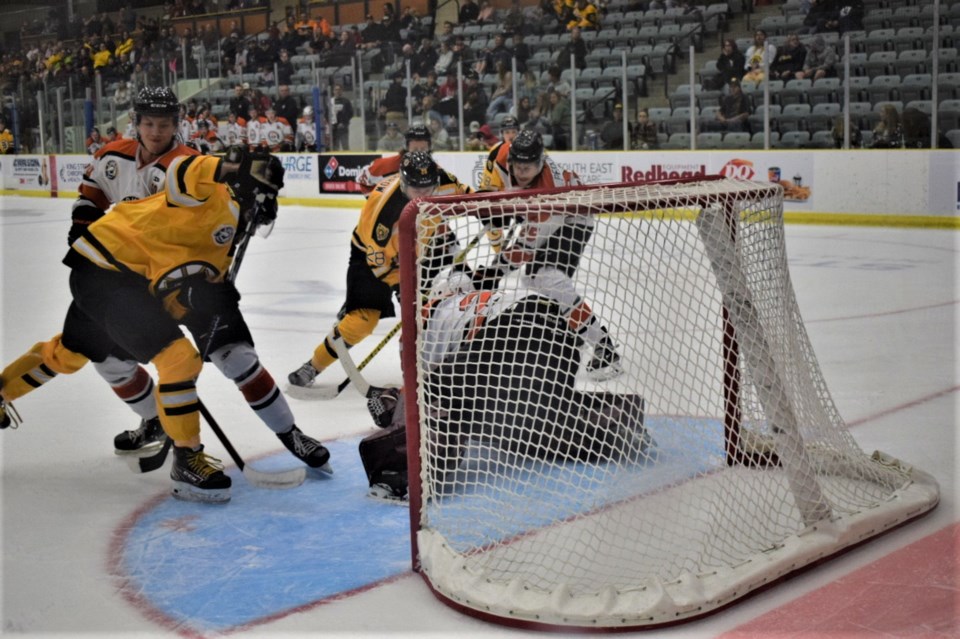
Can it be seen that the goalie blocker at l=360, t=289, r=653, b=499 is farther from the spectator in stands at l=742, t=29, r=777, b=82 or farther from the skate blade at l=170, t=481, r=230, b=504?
the spectator in stands at l=742, t=29, r=777, b=82

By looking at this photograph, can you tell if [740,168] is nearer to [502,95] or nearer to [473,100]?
[502,95]

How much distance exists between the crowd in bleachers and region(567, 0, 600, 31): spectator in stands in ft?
0.05

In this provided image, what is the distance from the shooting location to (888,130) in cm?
870

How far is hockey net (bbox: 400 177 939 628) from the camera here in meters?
2.18

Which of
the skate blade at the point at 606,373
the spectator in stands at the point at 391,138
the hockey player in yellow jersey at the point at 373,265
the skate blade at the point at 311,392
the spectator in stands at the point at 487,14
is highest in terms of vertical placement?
the spectator in stands at the point at 487,14

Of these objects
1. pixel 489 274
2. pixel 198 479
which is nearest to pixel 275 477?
pixel 198 479

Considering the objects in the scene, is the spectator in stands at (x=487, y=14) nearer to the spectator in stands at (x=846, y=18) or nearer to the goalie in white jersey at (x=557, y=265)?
the spectator in stands at (x=846, y=18)

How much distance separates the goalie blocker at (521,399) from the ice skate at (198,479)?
37 cm

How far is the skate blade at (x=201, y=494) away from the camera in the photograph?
2.80 m

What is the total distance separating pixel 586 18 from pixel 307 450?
→ 10200 mm

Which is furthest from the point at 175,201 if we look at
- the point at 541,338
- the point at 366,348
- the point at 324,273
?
the point at 324,273

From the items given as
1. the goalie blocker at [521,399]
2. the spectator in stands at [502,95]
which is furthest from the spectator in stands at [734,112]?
the goalie blocker at [521,399]

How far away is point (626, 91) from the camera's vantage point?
10297mm

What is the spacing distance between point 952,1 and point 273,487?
7.59 meters
